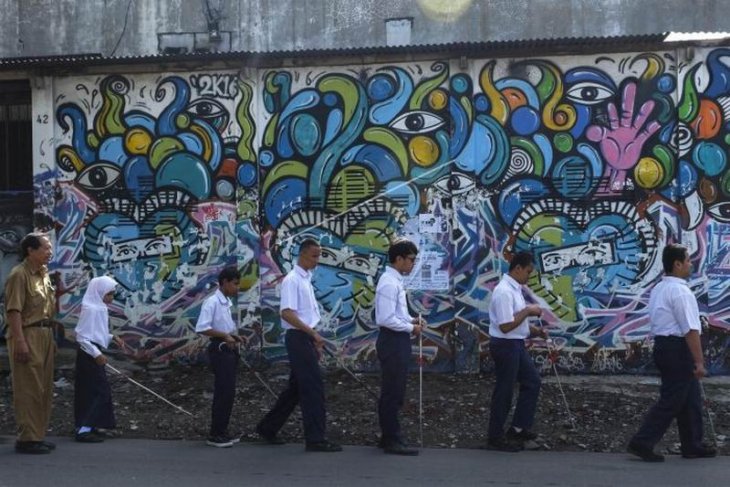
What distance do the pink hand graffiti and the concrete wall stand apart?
784cm

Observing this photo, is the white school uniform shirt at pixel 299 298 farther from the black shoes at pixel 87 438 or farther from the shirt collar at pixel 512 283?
the black shoes at pixel 87 438

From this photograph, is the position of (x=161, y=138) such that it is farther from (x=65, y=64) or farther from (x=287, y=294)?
(x=287, y=294)

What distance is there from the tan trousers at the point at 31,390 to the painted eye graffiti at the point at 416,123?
5369 mm

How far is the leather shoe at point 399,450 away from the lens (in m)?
8.26

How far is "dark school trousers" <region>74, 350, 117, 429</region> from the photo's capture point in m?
8.81

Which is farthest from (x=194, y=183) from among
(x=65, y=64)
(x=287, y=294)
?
(x=287, y=294)

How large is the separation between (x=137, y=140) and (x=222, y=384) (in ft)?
16.4

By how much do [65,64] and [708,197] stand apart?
834 centimetres

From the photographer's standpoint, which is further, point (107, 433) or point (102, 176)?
point (102, 176)

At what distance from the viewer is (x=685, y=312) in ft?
25.3

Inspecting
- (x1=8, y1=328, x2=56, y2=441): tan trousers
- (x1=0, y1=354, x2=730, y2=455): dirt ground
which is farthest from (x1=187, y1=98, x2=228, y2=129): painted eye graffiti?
(x1=8, y1=328, x2=56, y2=441): tan trousers

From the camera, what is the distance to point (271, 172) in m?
12.2

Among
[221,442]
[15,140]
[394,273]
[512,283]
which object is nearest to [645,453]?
[512,283]

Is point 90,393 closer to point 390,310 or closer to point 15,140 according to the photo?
point 390,310
